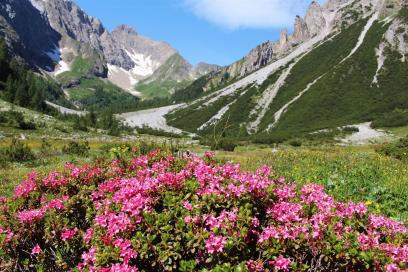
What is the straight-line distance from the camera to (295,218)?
20.9 feet

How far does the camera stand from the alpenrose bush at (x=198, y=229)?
5750 millimetres

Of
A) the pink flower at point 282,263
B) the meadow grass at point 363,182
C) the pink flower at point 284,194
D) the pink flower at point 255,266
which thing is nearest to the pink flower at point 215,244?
the pink flower at point 255,266

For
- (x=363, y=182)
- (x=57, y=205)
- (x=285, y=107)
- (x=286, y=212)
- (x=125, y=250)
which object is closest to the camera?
(x=125, y=250)

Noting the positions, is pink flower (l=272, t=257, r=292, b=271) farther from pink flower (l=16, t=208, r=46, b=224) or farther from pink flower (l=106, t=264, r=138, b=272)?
pink flower (l=16, t=208, r=46, b=224)

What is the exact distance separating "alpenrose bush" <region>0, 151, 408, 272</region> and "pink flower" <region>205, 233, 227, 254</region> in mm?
14

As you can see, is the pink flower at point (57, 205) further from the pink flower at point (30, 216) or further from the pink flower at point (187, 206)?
the pink flower at point (187, 206)

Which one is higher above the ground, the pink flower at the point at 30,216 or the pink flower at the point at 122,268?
the pink flower at the point at 30,216

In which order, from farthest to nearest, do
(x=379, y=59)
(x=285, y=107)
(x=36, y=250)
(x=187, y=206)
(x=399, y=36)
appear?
(x=399, y=36), (x=379, y=59), (x=285, y=107), (x=36, y=250), (x=187, y=206)

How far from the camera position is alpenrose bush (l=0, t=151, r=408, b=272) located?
5.75 meters

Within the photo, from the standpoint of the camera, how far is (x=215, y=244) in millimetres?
5516

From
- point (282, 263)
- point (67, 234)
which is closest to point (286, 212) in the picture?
point (282, 263)

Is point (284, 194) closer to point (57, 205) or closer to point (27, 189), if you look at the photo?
point (57, 205)

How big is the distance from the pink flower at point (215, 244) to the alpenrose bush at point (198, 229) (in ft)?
0.05

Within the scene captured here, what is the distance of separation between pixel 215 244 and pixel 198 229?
0.58 m
